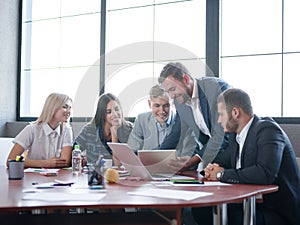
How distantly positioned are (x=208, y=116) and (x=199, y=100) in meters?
0.12

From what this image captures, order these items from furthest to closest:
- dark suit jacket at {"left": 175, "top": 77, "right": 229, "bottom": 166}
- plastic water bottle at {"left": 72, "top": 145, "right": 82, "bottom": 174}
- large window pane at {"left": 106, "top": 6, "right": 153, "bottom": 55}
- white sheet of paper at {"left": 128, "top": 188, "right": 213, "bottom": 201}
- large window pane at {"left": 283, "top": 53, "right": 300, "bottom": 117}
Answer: large window pane at {"left": 106, "top": 6, "right": 153, "bottom": 55} → large window pane at {"left": 283, "top": 53, "right": 300, "bottom": 117} → plastic water bottle at {"left": 72, "top": 145, "right": 82, "bottom": 174} → dark suit jacket at {"left": 175, "top": 77, "right": 229, "bottom": 166} → white sheet of paper at {"left": 128, "top": 188, "right": 213, "bottom": 201}

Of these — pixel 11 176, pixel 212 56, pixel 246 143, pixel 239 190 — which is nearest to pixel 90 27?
pixel 212 56

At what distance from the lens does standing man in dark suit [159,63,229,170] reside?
2338mm

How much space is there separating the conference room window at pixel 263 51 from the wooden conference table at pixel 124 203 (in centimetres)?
179

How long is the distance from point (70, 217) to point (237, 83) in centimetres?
232

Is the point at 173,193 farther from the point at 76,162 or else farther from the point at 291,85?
the point at 291,85

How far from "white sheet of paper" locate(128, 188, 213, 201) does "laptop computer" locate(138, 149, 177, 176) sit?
1.52 feet

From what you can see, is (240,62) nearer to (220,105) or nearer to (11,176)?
(220,105)

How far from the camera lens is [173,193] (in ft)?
4.91

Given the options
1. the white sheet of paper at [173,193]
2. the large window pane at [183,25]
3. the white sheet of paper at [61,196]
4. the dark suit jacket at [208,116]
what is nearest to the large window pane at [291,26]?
the large window pane at [183,25]

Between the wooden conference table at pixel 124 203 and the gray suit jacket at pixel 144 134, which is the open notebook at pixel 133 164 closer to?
the wooden conference table at pixel 124 203

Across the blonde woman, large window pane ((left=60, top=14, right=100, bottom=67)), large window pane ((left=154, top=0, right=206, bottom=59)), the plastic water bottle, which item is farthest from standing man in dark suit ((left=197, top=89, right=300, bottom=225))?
large window pane ((left=60, top=14, right=100, bottom=67))

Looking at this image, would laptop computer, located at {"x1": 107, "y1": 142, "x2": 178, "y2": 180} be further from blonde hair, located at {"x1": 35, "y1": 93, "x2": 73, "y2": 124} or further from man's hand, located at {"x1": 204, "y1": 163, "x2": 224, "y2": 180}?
blonde hair, located at {"x1": 35, "y1": 93, "x2": 73, "y2": 124}

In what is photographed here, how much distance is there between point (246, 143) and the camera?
75.2 inches
